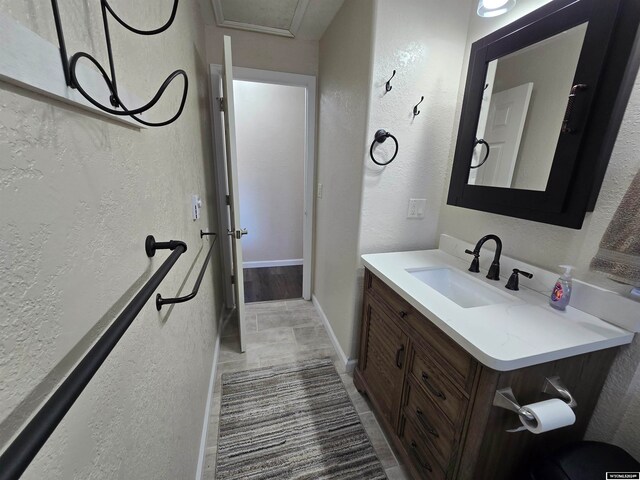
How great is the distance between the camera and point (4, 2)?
1.03 feet

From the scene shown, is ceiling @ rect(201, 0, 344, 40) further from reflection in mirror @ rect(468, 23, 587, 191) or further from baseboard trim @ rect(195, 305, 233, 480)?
baseboard trim @ rect(195, 305, 233, 480)

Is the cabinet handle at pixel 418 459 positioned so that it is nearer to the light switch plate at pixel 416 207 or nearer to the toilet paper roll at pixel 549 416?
the toilet paper roll at pixel 549 416

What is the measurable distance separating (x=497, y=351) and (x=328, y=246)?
1.57 metres

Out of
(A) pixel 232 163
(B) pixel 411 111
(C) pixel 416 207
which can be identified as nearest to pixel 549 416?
(C) pixel 416 207

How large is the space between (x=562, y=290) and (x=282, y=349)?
5.97 feet

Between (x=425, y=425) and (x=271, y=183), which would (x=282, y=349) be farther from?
(x=271, y=183)

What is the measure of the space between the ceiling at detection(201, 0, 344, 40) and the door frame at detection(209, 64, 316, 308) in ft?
0.95

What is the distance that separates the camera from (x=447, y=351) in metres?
1.01

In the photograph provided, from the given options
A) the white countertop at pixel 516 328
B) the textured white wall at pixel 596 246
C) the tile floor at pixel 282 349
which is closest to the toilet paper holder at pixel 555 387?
the white countertop at pixel 516 328

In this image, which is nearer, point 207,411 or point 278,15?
point 207,411

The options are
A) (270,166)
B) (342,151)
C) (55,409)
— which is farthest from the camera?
(270,166)

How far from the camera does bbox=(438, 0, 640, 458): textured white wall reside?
0.93m

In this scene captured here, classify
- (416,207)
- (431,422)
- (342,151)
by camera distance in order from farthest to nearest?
(342,151) < (416,207) < (431,422)

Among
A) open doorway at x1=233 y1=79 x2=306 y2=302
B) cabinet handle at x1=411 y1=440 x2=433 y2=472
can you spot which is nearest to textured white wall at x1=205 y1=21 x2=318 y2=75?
open doorway at x1=233 y1=79 x2=306 y2=302
